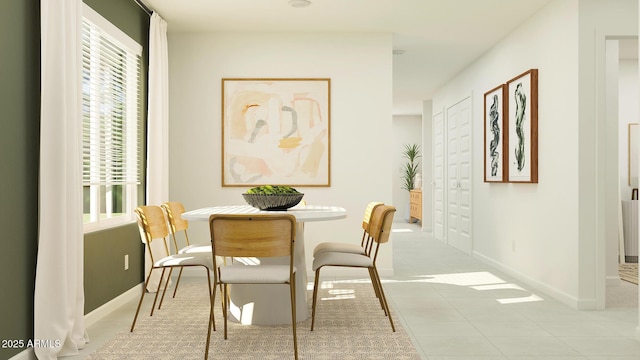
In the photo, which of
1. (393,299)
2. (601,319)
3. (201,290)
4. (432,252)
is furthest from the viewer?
(432,252)

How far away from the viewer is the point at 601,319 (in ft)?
13.6

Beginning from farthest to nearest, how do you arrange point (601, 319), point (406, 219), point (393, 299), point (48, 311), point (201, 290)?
point (406, 219) → point (201, 290) → point (393, 299) → point (601, 319) → point (48, 311)

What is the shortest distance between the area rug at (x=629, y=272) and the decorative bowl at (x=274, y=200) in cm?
387

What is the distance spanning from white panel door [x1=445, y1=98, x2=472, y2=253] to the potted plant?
4702 mm

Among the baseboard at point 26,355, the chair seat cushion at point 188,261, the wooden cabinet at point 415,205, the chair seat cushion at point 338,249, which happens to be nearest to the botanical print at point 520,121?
the chair seat cushion at point 338,249

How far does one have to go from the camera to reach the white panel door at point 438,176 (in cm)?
958

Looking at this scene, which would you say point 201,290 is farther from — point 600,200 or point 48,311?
point 600,200

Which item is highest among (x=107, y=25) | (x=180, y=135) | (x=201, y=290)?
(x=107, y=25)

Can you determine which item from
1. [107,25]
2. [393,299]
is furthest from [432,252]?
[107,25]

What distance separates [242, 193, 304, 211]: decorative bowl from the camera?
12.6 feet

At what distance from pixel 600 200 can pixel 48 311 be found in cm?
411

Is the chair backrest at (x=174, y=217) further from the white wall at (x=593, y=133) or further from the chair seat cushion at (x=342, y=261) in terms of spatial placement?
the white wall at (x=593, y=133)

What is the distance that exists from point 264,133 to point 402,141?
28.8 ft

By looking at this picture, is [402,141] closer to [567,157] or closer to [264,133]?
[264,133]
